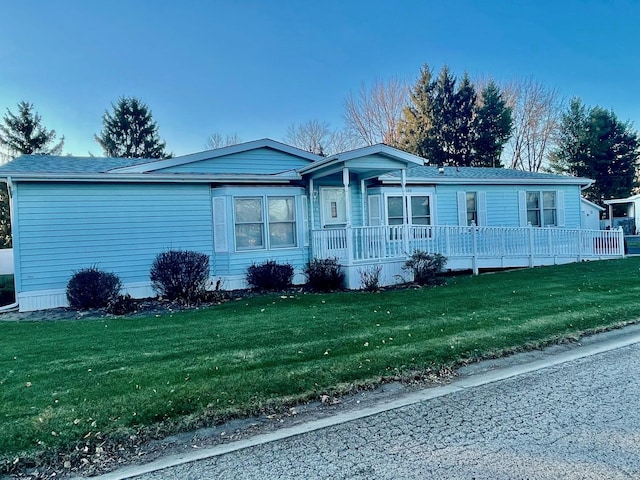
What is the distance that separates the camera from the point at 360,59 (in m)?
30.7

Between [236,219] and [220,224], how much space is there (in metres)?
0.44

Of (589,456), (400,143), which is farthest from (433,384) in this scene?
(400,143)

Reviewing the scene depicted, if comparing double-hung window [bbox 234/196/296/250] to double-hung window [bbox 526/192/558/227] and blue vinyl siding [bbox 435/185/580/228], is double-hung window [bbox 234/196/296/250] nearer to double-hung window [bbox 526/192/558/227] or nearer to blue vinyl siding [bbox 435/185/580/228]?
blue vinyl siding [bbox 435/185/580/228]

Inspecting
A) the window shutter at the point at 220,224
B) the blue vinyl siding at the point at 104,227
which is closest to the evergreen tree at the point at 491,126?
the window shutter at the point at 220,224

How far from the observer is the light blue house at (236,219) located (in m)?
10.6

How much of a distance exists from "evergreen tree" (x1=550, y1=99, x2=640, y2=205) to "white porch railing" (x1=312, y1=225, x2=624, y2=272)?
2304 cm

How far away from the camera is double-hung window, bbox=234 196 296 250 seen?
40.3 ft

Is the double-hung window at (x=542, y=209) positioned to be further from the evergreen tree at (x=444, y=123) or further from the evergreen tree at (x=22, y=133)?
the evergreen tree at (x=22, y=133)

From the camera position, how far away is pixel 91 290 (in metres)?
10.2

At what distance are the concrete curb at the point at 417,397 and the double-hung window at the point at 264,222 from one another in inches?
326

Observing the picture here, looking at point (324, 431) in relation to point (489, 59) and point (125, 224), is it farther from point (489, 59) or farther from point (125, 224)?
point (489, 59)

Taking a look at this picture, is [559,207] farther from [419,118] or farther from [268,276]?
[419,118]

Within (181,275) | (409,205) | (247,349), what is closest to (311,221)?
(409,205)

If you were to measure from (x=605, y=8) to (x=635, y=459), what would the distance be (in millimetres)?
21003
